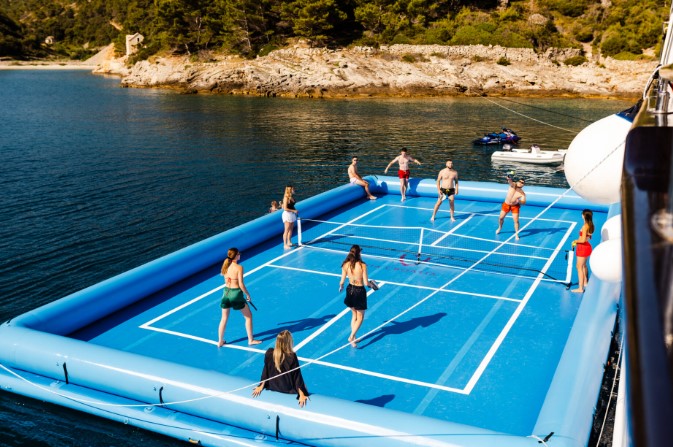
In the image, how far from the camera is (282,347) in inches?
320

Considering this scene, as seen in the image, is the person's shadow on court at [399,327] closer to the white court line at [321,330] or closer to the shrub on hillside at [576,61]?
the white court line at [321,330]

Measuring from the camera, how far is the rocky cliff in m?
65.4

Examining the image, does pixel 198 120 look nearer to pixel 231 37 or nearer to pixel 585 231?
pixel 231 37

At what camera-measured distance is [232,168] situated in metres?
30.4

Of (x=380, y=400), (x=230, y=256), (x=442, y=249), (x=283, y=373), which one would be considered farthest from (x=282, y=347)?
(x=442, y=249)

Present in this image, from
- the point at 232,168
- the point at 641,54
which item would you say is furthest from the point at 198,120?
the point at 641,54

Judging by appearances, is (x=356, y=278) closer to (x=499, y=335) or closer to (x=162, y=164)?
(x=499, y=335)

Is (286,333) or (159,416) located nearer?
(286,333)

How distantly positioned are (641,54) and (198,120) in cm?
4666

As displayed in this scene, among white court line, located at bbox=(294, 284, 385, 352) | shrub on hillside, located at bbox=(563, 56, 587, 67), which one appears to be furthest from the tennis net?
shrub on hillside, located at bbox=(563, 56, 587, 67)

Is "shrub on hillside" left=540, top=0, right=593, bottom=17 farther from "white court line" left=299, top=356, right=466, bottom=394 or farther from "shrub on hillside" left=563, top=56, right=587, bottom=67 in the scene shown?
"white court line" left=299, top=356, right=466, bottom=394

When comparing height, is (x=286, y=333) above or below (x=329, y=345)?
above

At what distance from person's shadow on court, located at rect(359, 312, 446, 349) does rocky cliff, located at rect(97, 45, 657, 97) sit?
2198 inches

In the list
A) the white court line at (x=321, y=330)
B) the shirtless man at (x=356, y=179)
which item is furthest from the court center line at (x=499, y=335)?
the shirtless man at (x=356, y=179)
